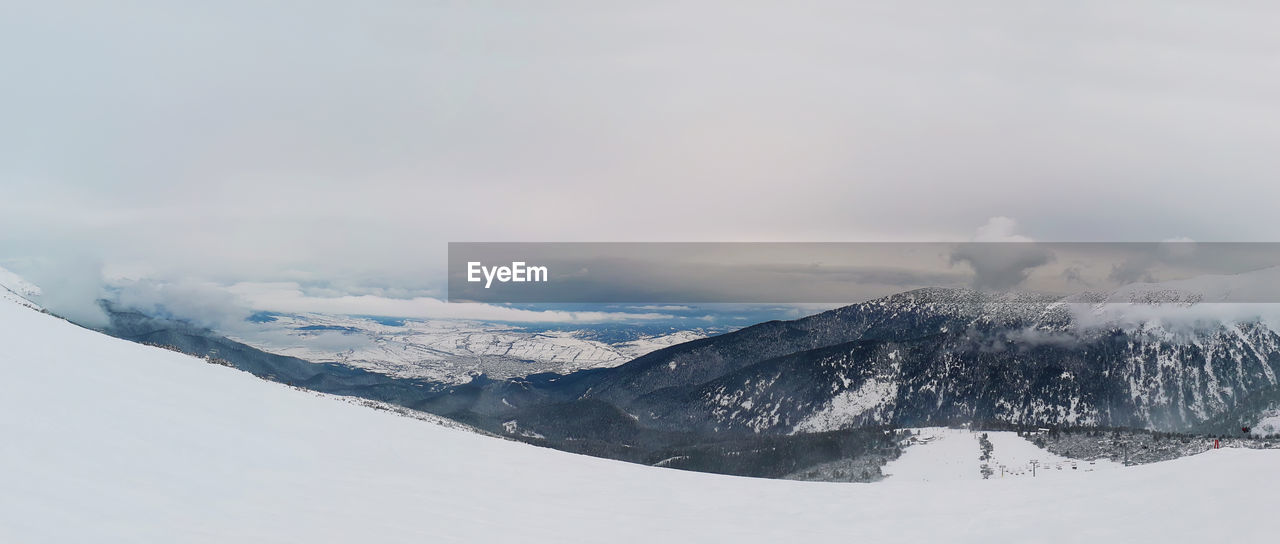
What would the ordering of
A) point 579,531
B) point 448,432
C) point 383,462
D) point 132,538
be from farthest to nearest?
point 448,432 < point 383,462 < point 579,531 < point 132,538

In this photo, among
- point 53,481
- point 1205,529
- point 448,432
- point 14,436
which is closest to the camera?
point 53,481

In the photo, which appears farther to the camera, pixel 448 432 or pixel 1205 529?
pixel 448 432

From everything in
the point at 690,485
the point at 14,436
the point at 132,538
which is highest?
the point at 14,436

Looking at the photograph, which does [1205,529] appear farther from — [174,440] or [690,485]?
[174,440]

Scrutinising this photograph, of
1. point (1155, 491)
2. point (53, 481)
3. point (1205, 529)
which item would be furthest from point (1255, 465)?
point (53, 481)

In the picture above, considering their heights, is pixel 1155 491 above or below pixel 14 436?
below

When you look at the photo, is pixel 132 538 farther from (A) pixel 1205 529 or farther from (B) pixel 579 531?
(A) pixel 1205 529

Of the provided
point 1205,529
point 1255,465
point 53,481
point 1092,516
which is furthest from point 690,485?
point 53,481
